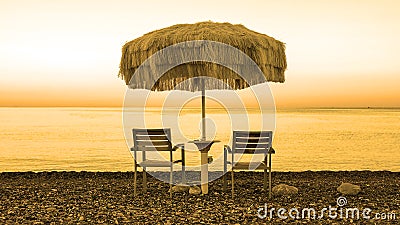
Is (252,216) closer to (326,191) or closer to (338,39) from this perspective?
(326,191)

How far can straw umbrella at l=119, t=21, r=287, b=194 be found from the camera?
6.57 meters

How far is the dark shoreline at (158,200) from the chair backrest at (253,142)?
26.0 inches

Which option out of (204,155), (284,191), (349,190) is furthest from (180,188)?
(349,190)

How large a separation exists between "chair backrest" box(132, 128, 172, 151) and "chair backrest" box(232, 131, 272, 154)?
952 mm

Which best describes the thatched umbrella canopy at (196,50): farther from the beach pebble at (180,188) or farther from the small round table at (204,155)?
the beach pebble at (180,188)

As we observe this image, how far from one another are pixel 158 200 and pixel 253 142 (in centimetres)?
149

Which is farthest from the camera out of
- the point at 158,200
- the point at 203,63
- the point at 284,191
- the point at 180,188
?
the point at 180,188

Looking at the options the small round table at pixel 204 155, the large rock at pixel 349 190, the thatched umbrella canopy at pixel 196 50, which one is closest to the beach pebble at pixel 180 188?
the small round table at pixel 204 155

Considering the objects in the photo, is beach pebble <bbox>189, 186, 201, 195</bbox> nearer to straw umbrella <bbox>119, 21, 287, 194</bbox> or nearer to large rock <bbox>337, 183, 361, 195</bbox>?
straw umbrella <bbox>119, 21, 287, 194</bbox>

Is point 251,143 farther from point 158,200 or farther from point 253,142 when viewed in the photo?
point 158,200

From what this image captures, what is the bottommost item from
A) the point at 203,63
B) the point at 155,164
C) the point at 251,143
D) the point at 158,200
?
the point at 158,200

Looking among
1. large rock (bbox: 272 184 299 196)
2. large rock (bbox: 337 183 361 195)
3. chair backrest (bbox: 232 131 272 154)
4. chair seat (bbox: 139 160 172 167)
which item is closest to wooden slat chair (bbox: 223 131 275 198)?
chair backrest (bbox: 232 131 272 154)

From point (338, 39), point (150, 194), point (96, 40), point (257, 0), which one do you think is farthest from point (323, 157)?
point (150, 194)

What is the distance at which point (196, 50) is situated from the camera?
21.5ft
